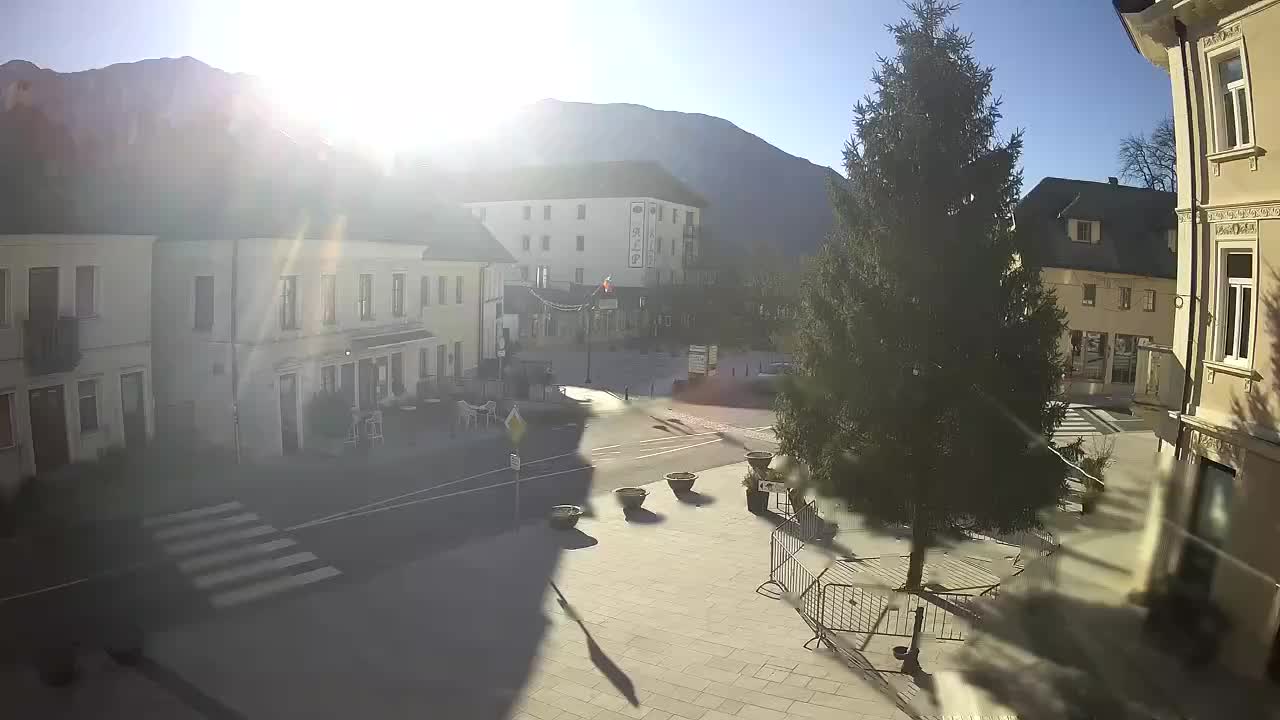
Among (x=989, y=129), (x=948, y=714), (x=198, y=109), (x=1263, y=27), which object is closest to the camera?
(x=948, y=714)

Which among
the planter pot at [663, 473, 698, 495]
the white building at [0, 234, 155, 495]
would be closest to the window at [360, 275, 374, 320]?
the white building at [0, 234, 155, 495]

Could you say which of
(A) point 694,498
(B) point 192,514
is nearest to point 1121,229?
(A) point 694,498

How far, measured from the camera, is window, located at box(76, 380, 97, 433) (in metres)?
20.7

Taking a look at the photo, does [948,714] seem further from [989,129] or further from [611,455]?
[611,455]

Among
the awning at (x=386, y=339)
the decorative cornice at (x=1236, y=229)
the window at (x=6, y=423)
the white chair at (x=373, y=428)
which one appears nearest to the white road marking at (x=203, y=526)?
the window at (x=6, y=423)

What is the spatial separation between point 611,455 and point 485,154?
407 ft

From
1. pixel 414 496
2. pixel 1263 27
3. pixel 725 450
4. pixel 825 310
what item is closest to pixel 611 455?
pixel 725 450

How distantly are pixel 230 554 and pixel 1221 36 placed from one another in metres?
17.8

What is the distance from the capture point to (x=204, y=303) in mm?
24766

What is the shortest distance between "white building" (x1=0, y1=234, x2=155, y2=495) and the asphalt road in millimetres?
3268

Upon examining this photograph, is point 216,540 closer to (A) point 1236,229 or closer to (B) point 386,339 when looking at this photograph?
(B) point 386,339

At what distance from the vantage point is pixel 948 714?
9234 millimetres

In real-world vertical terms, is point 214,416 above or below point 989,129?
below

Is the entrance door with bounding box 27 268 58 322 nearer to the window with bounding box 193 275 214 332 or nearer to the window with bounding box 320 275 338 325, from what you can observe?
the window with bounding box 193 275 214 332
